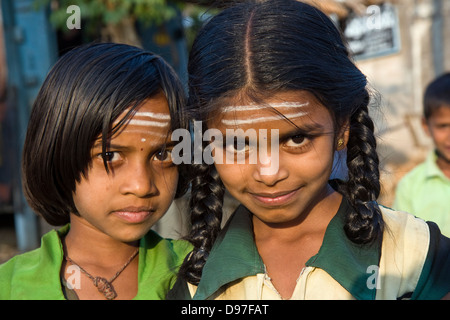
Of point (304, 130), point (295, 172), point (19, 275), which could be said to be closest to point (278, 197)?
point (295, 172)

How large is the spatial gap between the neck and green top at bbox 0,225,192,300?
6 cm

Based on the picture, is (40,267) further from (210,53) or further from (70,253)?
(210,53)

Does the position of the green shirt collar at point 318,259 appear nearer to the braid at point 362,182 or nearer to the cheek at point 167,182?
the braid at point 362,182

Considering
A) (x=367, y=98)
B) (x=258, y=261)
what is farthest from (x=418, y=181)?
(x=258, y=261)

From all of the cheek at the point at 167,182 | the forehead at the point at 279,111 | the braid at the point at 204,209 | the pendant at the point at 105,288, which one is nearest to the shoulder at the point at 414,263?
the forehead at the point at 279,111

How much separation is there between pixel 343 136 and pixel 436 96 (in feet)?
7.13

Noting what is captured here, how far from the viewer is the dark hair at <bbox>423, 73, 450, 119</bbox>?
11.6 ft

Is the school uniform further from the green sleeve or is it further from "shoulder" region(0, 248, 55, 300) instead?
"shoulder" region(0, 248, 55, 300)

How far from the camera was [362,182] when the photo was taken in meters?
1.72

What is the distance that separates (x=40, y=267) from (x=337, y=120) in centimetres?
110

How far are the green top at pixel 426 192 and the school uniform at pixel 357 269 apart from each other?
1.89 meters

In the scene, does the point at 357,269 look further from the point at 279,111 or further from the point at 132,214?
the point at 132,214
